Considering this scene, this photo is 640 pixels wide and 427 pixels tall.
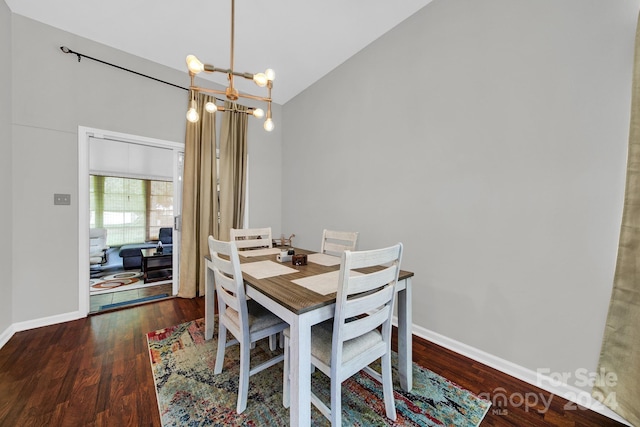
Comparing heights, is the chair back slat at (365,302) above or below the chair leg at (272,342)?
above

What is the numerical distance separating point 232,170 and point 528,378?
3.79 meters

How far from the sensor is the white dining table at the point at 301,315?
1.08 meters

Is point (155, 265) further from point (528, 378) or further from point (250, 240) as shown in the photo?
point (528, 378)

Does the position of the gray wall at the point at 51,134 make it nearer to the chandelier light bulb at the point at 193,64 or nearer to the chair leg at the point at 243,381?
the chandelier light bulb at the point at 193,64

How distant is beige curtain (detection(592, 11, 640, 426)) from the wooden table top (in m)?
1.07

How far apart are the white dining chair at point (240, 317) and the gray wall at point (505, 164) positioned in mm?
1463

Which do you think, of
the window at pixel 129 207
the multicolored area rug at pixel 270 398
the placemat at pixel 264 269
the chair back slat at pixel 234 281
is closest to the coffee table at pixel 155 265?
the multicolored area rug at pixel 270 398

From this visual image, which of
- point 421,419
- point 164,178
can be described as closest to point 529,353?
point 421,419

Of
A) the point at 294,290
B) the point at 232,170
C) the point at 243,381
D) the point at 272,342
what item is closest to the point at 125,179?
the point at 232,170

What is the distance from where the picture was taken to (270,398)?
5.00 ft

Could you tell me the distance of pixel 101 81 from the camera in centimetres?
271

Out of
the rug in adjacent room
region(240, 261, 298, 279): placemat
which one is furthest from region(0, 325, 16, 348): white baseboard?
region(240, 261, 298, 279): placemat

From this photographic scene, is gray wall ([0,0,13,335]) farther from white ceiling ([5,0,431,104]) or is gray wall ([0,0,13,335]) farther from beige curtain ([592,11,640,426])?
beige curtain ([592,11,640,426])

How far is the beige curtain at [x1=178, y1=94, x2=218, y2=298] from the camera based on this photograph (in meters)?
3.19
